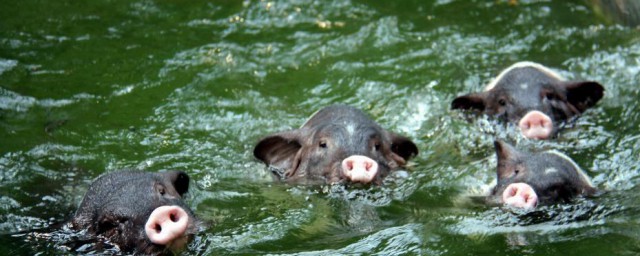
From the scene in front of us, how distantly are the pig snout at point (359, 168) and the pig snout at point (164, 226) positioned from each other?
1867 millimetres

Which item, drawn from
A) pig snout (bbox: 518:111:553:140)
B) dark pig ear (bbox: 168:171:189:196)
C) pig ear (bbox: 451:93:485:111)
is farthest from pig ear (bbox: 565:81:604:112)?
dark pig ear (bbox: 168:171:189:196)

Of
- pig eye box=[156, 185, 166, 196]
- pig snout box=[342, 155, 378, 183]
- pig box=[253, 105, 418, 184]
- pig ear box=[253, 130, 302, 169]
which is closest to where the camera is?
pig eye box=[156, 185, 166, 196]

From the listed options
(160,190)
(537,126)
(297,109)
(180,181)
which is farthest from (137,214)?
(537,126)

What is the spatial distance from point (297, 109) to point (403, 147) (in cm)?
183

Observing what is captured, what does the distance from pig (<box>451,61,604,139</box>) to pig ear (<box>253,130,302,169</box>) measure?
6.80 feet

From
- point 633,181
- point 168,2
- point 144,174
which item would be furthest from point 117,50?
point 633,181

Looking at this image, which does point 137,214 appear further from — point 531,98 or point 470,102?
point 531,98

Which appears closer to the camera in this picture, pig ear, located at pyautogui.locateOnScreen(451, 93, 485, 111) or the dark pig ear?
the dark pig ear

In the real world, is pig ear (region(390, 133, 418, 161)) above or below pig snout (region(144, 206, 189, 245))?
above

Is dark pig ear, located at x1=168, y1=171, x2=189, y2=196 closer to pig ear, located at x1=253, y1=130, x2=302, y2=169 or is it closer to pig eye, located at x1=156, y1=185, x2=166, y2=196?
pig eye, located at x1=156, y1=185, x2=166, y2=196

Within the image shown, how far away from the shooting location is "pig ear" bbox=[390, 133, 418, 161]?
9195 mm

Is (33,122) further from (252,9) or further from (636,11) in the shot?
(636,11)

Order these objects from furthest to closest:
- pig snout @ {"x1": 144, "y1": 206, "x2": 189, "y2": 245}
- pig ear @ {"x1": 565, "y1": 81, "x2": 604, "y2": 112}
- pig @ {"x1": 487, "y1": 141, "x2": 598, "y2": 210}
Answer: pig ear @ {"x1": 565, "y1": 81, "x2": 604, "y2": 112} < pig @ {"x1": 487, "y1": 141, "x2": 598, "y2": 210} < pig snout @ {"x1": 144, "y1": 206, "x2": 189, "y2": 245}

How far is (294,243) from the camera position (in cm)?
732
